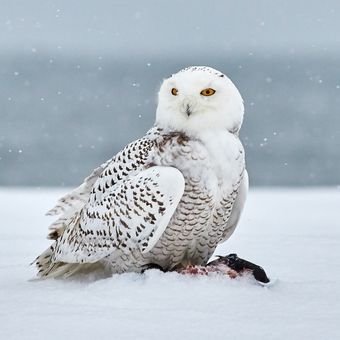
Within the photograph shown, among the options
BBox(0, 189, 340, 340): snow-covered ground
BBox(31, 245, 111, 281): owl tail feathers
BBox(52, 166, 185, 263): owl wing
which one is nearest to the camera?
BBox(0, 189, 340, 340): snow-covered ground

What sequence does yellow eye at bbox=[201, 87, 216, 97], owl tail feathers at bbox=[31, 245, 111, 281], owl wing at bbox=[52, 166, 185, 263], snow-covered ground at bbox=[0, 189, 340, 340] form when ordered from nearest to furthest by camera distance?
snow-covered ground at bbox=[0, 189, 340, 340], owl wing at bbox=[52, 166, 185, 263], yellow eye at bbox=[201, 87, 216, 97], owl tail feathers at bbox=[31, 245, 111, 281]

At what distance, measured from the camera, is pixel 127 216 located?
10.8 ft

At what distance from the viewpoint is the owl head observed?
3.29 meters

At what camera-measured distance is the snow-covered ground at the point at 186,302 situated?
256 cm

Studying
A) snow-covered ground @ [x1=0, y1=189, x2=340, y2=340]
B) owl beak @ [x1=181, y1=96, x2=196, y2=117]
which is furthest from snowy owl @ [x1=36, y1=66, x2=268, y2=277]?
snow-covered ground @ [x1=0, y1=189, x2=340, y2=340]

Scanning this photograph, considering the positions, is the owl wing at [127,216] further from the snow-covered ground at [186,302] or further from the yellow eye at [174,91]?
the yellow eye at [174,91]

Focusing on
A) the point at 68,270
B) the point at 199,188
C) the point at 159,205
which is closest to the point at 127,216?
the point at 159,205

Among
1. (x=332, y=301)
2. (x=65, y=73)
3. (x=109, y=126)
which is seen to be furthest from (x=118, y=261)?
(x=65, y=73)

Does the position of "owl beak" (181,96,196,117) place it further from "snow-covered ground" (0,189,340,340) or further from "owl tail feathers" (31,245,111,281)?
"owl tail feathers" (31,245,111,281)

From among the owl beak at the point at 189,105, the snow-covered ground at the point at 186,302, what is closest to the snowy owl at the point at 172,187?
the owl beak at the point at 189,105

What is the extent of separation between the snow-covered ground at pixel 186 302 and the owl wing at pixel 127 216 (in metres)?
0.12

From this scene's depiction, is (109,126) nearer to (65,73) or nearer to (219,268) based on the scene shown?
(65,73)

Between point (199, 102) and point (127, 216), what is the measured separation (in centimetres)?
47

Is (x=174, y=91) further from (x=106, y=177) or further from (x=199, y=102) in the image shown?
(x=106, y=177)
